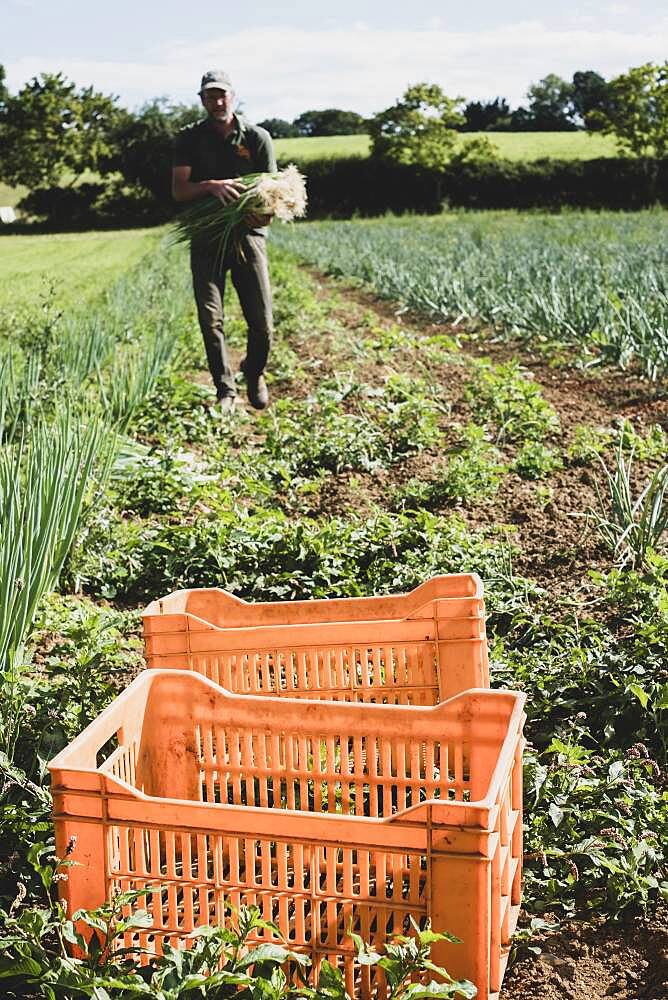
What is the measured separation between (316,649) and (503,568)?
1.35 metres

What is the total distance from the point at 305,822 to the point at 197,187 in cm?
478

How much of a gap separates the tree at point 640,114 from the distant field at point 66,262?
1854 centimetres

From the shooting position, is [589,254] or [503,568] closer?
[503,568]

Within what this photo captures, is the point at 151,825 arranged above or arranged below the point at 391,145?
below

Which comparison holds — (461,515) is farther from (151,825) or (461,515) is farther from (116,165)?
(116,165)

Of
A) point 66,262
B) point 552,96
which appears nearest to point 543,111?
point 552,96

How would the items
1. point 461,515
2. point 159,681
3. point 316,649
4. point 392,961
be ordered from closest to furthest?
1. point 392,961
2. point 159,681
3. point 316,649
4. point 461,515

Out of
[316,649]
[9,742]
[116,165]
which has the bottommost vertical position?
[9,742]

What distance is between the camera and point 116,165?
50.9 m

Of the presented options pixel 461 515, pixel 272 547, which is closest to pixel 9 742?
pixel 272 547

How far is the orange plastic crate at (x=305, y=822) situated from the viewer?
163cm

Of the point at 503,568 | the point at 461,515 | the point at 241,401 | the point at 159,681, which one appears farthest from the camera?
the point at 241,401

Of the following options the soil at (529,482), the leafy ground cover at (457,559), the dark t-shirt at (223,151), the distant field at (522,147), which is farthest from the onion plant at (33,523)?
the distant field at (522,147)

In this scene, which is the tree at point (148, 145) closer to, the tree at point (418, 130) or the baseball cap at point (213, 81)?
the tree at point (418, 130)
